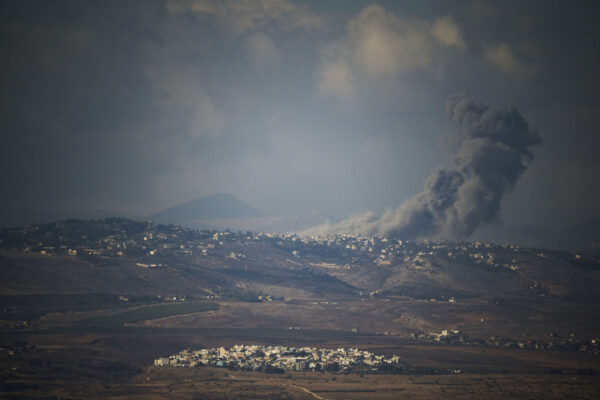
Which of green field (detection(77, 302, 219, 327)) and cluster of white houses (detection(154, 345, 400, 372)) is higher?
green field (detection(77, 302, 219, 327))

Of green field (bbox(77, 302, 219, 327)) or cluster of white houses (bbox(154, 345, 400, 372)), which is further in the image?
green field (bbox(77, 302, 219, 327))

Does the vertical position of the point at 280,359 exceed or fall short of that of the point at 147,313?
it falls short

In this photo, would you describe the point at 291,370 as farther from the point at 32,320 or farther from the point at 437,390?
the point at 32,320

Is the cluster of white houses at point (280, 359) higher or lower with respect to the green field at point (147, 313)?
lower

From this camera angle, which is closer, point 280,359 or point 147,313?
point 280,359

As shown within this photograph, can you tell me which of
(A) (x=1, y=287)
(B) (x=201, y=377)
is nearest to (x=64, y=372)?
(B) (x=201, y=377)

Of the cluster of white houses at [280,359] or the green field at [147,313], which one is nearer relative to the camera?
the cluster of white houses at [280,359]
